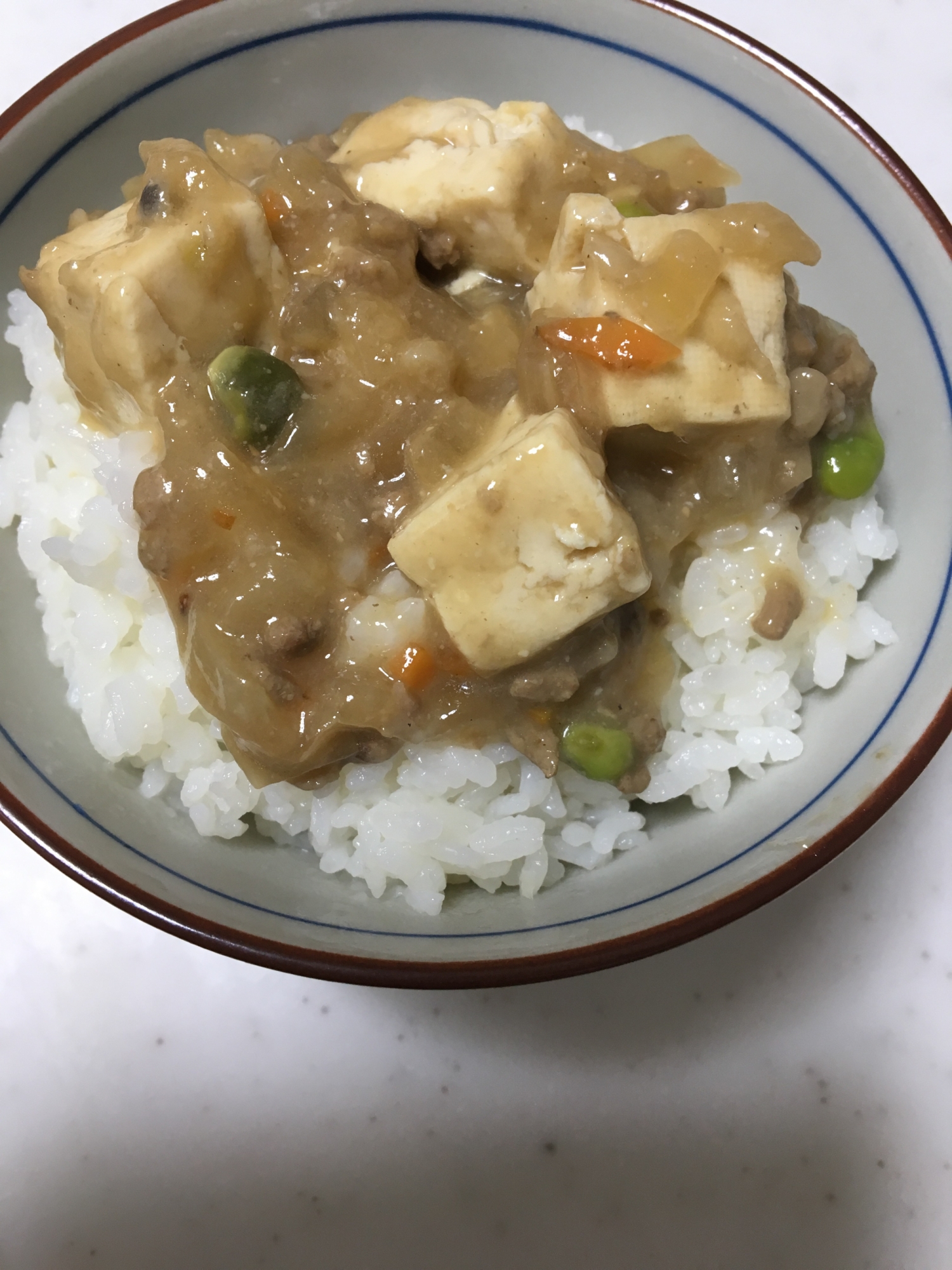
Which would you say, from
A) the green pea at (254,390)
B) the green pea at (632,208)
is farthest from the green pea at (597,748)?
the green pea at (632,208)

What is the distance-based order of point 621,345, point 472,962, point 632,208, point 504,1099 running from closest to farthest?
point 472,962 < point 621,345 < point 632,208 < point 504,1099

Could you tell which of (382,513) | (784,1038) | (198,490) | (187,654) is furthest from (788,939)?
(198,490)

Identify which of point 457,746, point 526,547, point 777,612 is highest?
point 526,547

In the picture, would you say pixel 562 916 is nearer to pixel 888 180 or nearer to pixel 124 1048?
pixel 124 1048

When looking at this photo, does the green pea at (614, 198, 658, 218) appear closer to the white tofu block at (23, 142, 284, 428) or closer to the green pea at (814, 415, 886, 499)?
the green pea at (814, 415, 886, 499)

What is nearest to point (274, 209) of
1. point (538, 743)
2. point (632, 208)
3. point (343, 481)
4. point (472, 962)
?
point (343, 481)

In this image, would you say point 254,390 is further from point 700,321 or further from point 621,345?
point 700,321

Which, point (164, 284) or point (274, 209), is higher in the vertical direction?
point (274, 209)
